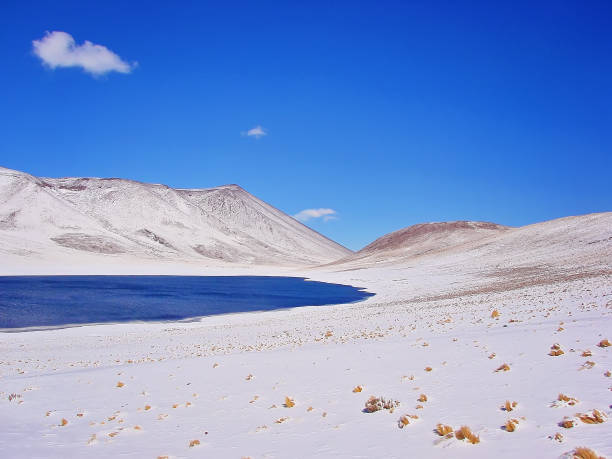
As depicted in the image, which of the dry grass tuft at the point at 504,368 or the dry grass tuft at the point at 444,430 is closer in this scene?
the dry grass tuft at the point at 444,430

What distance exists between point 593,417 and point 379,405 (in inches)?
119

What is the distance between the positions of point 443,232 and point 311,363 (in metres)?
117

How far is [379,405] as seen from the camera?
764 centimetres

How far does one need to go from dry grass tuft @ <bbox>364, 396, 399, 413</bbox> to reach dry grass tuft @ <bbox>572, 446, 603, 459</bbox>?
3.00 m

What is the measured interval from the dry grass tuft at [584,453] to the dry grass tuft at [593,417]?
984 millimetres

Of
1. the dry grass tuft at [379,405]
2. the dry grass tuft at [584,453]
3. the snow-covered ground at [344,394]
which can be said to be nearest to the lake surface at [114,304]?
the snow-covered ground at [344,394]

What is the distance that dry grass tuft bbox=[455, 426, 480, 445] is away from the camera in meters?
5.84

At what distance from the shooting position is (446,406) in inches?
292

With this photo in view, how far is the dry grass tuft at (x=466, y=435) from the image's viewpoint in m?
5.84

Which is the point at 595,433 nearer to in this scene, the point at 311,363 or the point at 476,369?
the point at 476,369

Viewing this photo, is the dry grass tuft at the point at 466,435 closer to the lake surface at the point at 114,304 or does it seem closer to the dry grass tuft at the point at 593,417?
the dry grass tuft at the point at 593,417

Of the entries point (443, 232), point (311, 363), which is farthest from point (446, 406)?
point (443, 232)

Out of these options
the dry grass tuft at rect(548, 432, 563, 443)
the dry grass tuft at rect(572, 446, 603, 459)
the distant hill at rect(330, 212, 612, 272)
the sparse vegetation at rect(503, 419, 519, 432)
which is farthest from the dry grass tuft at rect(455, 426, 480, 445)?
the distant hill at rect(330, 212, 612, 272)

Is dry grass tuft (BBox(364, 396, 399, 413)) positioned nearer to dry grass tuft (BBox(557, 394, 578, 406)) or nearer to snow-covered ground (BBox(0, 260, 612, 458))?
snow-covered ground (BBox(0, 260, 612, 458))
